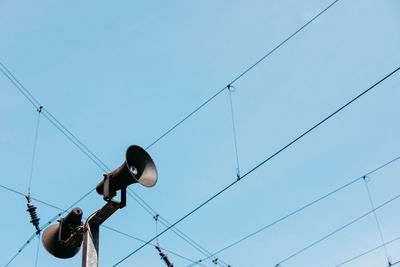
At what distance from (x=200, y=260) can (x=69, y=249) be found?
9965mm

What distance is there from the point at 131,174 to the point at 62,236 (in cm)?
123

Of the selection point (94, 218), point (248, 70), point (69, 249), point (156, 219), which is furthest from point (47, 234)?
point (156, 219)

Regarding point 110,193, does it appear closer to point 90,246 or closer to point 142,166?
point 142,166

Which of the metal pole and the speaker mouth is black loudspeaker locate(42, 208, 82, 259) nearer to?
the metal pole

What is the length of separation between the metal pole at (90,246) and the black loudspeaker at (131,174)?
420 mm

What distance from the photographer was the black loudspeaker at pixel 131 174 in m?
6.21

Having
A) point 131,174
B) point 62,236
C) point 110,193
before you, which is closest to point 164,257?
point 62,236

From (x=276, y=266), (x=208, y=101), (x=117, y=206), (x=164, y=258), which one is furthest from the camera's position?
(x=276, y=266)

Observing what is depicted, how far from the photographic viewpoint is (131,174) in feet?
20.3

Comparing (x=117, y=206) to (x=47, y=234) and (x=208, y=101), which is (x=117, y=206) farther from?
(x=208, y=101)

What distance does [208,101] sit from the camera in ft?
37.0

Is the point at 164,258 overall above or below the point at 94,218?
above

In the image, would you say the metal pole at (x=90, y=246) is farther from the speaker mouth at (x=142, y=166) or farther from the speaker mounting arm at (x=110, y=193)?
the speaker mouth at (x=142, y=166)

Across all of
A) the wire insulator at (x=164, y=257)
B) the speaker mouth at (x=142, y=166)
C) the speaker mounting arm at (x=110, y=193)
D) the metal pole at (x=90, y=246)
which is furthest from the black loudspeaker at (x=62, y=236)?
the wire insulator at (x=164, y=257)
